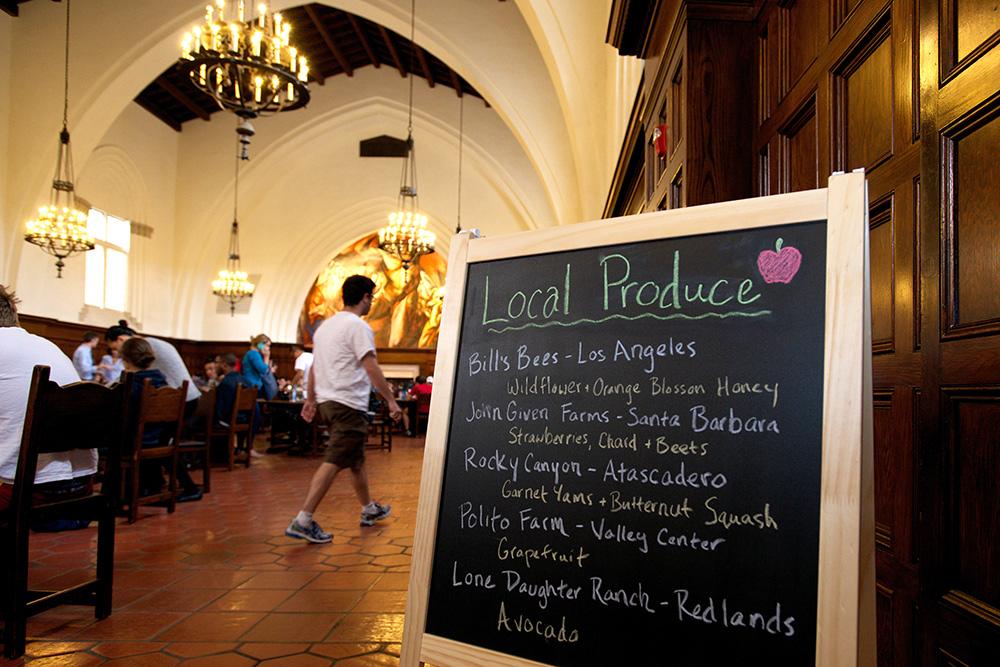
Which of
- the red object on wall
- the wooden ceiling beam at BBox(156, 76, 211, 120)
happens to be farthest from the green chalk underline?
the wooden ceiling beam at BBox(156, 76, 211, 120)

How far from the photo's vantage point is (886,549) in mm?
1403

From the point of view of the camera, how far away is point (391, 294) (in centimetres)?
1819

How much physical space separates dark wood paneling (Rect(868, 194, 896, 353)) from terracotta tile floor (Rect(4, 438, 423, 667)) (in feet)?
5.65

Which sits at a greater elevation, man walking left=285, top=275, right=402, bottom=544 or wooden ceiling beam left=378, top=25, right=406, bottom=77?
wooden ceiling beam left=378, top=25, right=406, bottom=77

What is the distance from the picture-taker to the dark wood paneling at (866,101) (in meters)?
1.45

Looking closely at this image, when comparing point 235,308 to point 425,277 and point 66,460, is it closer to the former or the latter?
point 425,277

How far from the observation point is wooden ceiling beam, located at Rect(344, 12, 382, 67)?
1284 centimetres

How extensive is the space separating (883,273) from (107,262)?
47.4 ft

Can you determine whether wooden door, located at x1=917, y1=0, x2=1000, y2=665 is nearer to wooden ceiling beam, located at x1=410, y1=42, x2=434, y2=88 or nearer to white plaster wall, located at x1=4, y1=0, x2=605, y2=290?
white plaster wall, located at x1=4, y1=0, x2=605, y2=290

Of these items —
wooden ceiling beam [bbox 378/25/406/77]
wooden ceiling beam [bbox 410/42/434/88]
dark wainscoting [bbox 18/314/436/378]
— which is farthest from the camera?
wooden ceiling beam [bbox 410/42/434/88]

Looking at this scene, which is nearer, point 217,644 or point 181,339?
point 217,644

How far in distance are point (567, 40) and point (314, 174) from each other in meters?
10.9

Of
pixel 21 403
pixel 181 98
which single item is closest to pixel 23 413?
pixel 21 403

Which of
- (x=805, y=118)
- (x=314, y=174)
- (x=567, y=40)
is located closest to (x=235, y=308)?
(x=314, y=174)
